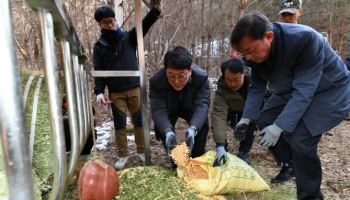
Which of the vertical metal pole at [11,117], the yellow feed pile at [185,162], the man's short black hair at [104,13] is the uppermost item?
the man's short black hair at [104,13]

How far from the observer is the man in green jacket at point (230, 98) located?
9.59ft

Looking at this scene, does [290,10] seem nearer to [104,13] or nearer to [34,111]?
Result: [104,13]

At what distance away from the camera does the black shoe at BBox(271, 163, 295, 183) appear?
9.21ft

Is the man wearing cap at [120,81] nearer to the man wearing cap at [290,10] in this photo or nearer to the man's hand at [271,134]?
the man wearing cap at [290,10]

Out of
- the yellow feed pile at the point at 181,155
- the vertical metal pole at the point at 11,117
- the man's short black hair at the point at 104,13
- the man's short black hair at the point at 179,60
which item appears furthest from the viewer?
the man's short black hair at the point at 104,13

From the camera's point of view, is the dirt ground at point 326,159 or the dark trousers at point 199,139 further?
the dark trousers at point 199,139

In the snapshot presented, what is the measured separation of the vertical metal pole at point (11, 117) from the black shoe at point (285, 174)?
2647 millimetres

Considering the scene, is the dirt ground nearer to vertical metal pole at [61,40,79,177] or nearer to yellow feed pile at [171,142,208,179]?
yellow feed pile at [171,142,208,179]

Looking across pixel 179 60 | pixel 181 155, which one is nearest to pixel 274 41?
pixel 179 60

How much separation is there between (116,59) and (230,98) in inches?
46.4

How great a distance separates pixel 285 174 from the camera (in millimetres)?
2822

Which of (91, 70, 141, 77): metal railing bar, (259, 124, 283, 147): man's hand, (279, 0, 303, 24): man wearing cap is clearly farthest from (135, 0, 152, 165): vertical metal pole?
(279, 0, 303, 24): man wearing cap

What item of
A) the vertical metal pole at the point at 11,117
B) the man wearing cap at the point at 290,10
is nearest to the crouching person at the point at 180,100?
the man wearing cap at the point at 290,10

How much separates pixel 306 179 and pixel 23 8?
218 inches
